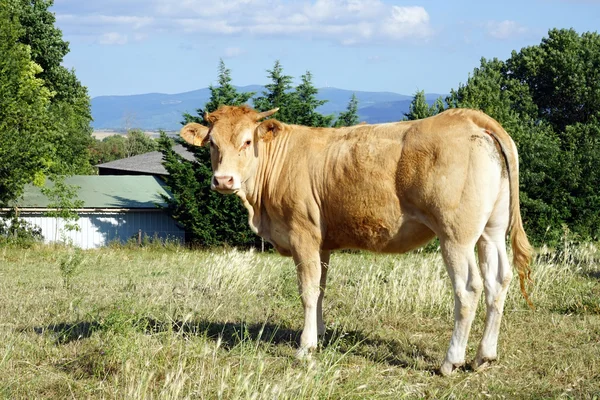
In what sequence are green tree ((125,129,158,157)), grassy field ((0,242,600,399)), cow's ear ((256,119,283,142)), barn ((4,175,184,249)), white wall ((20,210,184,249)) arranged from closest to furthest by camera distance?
grassy field ((0,242,600,399)) → cow's ear ((256,119,283,142)) → barn ((4,175,184,249)) → white wall ((20,210,184,249)) → green tree ((125,129,158,157))

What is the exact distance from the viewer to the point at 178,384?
17.1ft

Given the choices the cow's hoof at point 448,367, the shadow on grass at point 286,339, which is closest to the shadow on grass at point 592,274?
the shadow on grass at point 286,339

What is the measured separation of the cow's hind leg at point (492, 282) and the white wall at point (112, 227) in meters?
36.8

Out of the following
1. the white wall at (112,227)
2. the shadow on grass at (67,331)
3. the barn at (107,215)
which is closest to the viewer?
the shadow on grass at (67,331)

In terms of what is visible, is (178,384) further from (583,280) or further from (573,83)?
(573,83)

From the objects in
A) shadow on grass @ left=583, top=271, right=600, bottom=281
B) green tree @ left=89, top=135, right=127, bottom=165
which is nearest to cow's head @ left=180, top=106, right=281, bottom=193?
shadow on grass @ left=583, top=271, right=600, bottom=281

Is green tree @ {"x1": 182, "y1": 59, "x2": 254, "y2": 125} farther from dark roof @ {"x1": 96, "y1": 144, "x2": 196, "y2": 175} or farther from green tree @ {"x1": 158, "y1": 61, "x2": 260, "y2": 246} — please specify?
dark roof @ {"x1": 96, "y1": 144, "x2": 196, "y2": 175}

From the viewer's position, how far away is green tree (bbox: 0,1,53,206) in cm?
3300

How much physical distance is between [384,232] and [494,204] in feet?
3.84

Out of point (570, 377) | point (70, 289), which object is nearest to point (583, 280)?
point (570, 377)

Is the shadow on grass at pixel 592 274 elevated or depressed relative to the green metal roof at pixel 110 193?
elevated

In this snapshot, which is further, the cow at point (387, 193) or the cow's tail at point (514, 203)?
the cow's tail at point (514, 203)

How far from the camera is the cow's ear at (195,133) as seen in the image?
8.63m

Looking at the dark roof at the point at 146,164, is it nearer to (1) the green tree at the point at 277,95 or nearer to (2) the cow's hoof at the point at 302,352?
(1) the green tree at the point at 277,95
